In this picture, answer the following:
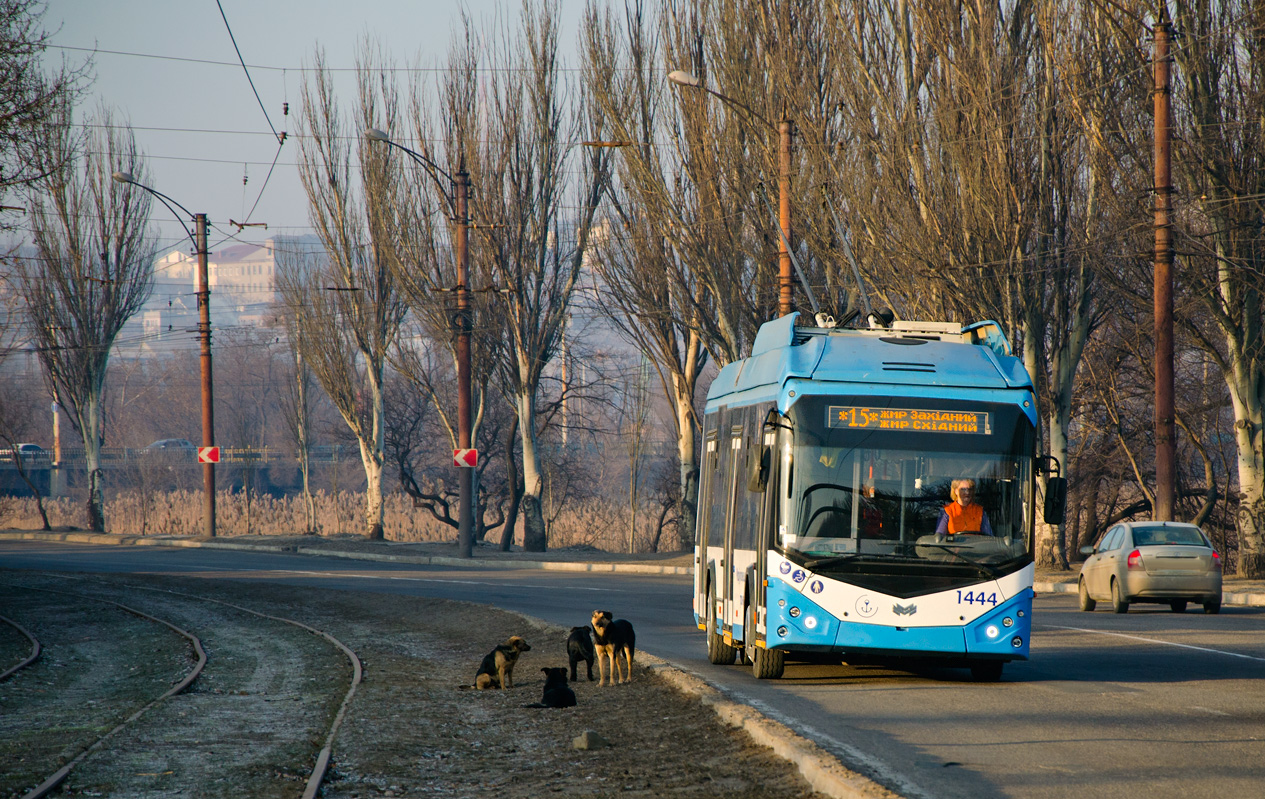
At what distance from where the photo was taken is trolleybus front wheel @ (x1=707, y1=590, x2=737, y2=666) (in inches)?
509

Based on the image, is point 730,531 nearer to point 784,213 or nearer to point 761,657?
point 761,657

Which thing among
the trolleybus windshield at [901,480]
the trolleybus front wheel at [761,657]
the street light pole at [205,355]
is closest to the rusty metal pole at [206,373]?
the street light pole at [205,355]

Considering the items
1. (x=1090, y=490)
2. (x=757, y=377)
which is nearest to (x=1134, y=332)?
(x=1090, y=490)

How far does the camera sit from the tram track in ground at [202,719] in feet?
25.3

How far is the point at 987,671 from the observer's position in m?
11.3

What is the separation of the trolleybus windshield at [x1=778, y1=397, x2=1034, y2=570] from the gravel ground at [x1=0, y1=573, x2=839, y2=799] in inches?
73.5

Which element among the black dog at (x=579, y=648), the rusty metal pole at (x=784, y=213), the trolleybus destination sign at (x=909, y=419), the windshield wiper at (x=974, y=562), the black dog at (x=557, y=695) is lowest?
the black dog at (x=557, y=695)

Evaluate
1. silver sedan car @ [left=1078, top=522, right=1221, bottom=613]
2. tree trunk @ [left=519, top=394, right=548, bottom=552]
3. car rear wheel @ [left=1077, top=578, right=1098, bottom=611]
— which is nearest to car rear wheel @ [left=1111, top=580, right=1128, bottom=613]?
silver sedan car @ [left=1078, top=522, right=1221, bottom=613]

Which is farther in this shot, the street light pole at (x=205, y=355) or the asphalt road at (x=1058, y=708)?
the street light pole at (x=205, y=355)

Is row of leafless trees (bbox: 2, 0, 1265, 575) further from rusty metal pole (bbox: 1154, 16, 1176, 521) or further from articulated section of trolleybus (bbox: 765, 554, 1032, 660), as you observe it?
articulated section of trolleybus (bbox: 765, 554, 1032, 660)

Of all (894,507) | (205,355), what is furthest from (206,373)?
(894,507)

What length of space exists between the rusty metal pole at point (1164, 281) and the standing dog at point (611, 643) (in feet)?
42.6

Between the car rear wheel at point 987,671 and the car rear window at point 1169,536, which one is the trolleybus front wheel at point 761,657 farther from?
the car rear window at point 1169,536

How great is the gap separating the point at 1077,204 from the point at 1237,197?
10.6 ft
